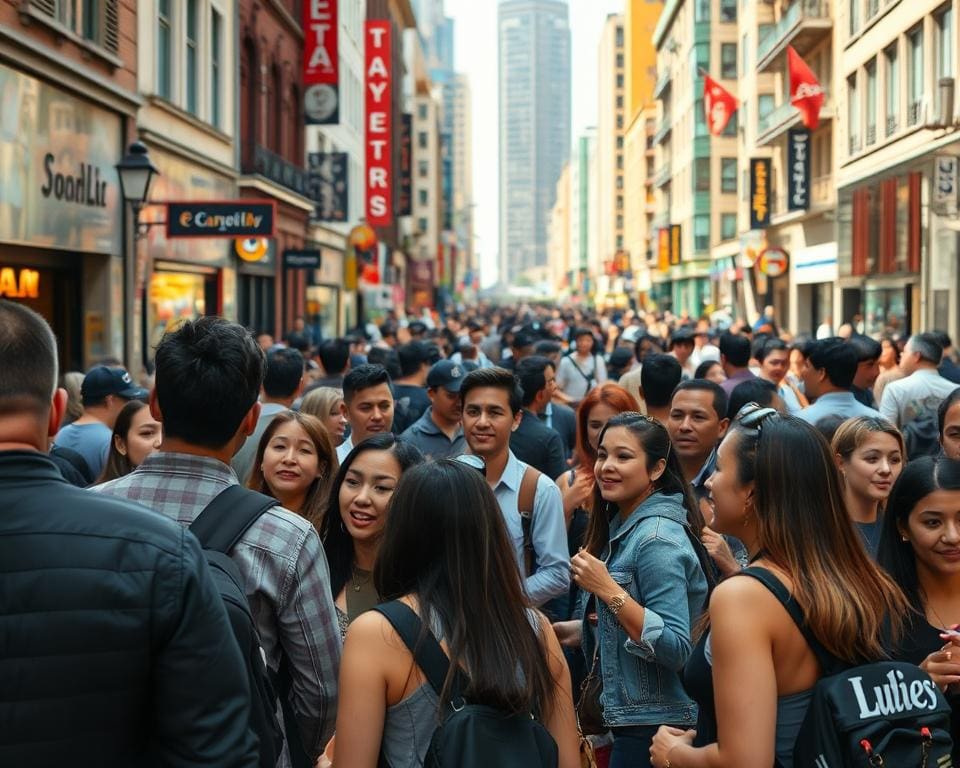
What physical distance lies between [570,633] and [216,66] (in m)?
22.1

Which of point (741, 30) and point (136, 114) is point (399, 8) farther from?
point (136, 114)

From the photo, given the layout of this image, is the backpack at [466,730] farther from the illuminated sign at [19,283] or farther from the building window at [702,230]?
the building window at [702,230]

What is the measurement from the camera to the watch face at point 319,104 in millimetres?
34594

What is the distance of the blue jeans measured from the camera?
465cm

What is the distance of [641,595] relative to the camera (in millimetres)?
4750

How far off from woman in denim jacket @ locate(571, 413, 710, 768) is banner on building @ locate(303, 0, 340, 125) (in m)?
30.7

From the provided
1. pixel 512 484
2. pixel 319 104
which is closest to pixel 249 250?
pixel 319 104

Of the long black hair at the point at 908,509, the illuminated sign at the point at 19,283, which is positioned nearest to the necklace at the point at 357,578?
the long black hair at the point at 908,509

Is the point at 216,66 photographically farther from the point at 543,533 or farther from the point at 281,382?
the point at 543,533

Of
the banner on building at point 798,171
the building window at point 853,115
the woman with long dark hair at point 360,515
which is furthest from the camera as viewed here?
the banner on building at point 798,171

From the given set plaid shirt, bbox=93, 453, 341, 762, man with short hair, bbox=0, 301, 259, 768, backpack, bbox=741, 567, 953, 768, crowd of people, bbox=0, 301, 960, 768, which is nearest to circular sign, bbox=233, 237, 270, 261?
crowd of people, bbox=0, 301, 960, 768

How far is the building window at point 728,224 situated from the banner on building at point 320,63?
37397 mm

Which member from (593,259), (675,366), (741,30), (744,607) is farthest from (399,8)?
(593,259)

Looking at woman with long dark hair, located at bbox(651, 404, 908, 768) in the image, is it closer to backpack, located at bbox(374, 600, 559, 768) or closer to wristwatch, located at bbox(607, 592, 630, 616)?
backpack, located at bbox(374, 600, 559, 768)
